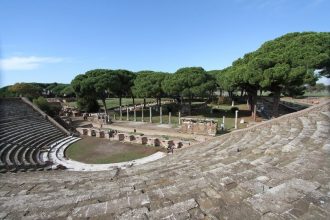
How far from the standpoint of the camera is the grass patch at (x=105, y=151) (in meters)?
17.0

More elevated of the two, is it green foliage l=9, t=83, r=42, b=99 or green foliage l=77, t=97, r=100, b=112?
green foliage l=9, t=83, r=42, b=99

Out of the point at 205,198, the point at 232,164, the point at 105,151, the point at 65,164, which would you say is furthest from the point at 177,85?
the point at 205,198

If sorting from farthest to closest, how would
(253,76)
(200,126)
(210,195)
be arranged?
(253,76), (200,126), (210,195)

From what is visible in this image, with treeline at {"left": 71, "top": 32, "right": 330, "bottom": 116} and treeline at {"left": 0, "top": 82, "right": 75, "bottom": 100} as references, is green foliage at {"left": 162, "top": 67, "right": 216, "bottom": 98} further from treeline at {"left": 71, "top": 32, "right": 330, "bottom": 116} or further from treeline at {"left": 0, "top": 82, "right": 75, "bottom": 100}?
treeline at {"left": 0, "top": 82, "right": 75, "bottom": 100}

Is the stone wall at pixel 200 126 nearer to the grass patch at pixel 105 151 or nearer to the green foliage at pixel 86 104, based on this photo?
the grass patch at pixel 105 151

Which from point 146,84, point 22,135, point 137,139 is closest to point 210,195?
point 137,139

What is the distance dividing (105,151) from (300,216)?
17.1m

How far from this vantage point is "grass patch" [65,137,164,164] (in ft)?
55.6

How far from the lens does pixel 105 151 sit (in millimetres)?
18797

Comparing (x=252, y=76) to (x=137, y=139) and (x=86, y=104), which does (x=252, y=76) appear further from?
(x=86, y=104)

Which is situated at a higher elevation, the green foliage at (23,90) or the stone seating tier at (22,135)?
the green foliage at (23,90)

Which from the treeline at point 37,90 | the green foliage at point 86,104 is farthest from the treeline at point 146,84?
the treeline at point 37,90

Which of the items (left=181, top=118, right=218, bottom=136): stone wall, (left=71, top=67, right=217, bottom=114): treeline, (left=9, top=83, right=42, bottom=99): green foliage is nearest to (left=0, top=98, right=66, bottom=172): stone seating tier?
(left=71, top=67, right=217, bottom=114): treeline

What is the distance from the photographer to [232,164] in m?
5.80
